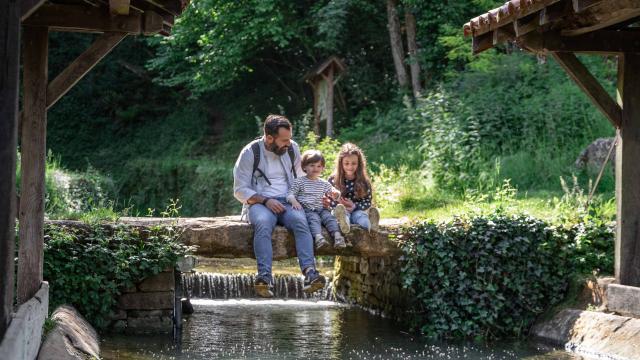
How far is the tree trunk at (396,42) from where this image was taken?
20984 mm

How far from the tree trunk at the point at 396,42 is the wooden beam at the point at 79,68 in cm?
1415

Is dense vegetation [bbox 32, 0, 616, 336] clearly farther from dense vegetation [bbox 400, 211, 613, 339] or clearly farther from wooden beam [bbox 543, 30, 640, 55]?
wooden beam [bbox 543, 30, 640, 55]

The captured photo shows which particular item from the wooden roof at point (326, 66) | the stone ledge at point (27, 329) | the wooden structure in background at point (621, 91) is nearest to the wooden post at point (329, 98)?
the wooden roof at point (326, 66)

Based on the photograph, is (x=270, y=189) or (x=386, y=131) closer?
(x=270, y=189)

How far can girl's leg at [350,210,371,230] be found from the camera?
31.7 ft

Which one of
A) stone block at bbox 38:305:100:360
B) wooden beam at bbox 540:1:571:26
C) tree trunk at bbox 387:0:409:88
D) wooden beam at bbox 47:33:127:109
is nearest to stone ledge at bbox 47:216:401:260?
stone block at bbox 38:305:100:360

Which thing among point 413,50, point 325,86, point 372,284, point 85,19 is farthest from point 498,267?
point 413,50

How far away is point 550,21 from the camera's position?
786 cm

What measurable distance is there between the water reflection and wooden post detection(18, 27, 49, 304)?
1.24 metres

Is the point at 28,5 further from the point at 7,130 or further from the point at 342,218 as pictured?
the point at 342,218

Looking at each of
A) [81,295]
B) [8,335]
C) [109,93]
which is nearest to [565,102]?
[81,295]

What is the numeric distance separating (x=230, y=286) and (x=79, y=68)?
5.58 metres

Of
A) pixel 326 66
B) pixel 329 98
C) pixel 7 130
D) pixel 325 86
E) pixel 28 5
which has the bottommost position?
pixel 7 130

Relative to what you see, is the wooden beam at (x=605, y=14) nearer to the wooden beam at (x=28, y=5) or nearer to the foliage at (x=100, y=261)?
the wooden beam at (x=28, y=5)
